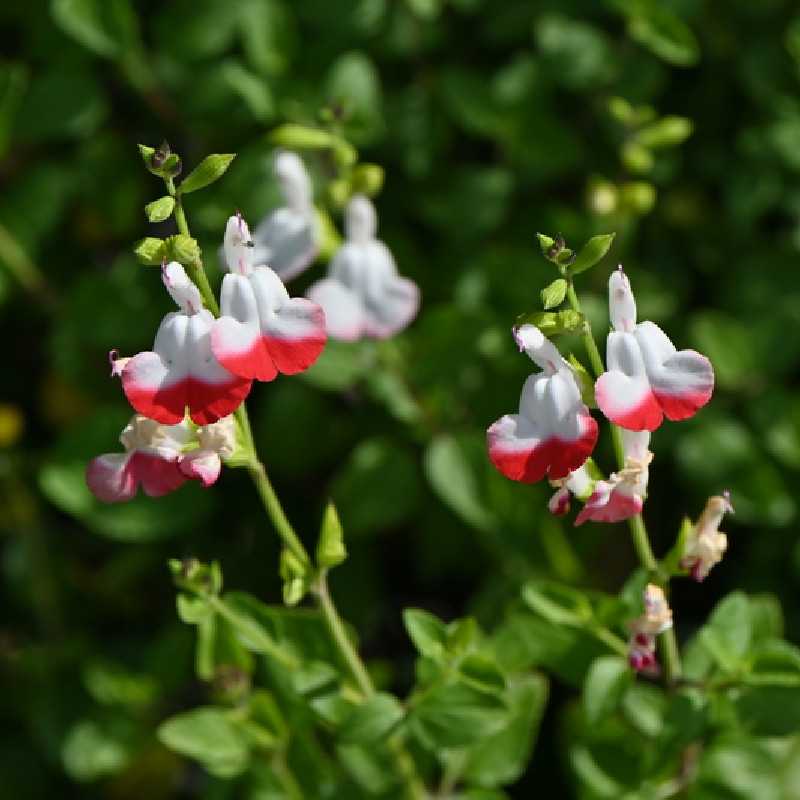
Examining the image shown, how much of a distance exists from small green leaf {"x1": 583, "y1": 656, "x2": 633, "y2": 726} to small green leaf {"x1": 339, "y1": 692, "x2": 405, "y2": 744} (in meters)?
0.18

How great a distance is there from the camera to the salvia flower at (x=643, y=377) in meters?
0.90

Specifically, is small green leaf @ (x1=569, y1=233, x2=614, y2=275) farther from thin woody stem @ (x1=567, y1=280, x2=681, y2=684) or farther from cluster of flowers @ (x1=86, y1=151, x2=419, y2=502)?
cluster of flowers @ (x1=86, y1=151, x2=419, y2=502)

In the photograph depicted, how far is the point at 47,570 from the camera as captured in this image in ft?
5.97

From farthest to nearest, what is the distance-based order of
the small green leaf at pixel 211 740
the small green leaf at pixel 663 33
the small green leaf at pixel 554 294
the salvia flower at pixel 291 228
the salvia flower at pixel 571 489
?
the small green leaf at pixel 663 33 → the salvia flower at pixel 291 228 → the small green leaf at pixel 211 740 → the salvia flower at pixel 571 489 → the small green leaf at pixel 554 294

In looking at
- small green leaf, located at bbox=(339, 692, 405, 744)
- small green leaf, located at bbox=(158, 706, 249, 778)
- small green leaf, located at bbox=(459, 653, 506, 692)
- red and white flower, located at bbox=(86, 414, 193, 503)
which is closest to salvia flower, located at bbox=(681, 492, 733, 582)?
small green leaf, located at bbox=(459, 653, 506, 692)

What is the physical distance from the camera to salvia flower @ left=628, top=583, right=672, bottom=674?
3.34ft

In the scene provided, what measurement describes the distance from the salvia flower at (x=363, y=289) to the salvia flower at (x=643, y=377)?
47 cm

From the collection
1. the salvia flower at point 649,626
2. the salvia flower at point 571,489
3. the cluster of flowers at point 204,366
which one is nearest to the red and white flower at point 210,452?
the cluster of flowers at point 204,366

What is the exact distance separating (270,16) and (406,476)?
2.02ft

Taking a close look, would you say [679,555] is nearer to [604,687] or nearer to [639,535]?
[639,535]

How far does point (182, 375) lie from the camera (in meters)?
0.90

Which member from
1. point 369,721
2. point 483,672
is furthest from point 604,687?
point 369,721

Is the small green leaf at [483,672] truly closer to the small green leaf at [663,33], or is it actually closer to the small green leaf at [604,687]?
the small green leaf at [604,687]

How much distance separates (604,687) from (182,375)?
0.52 metres
